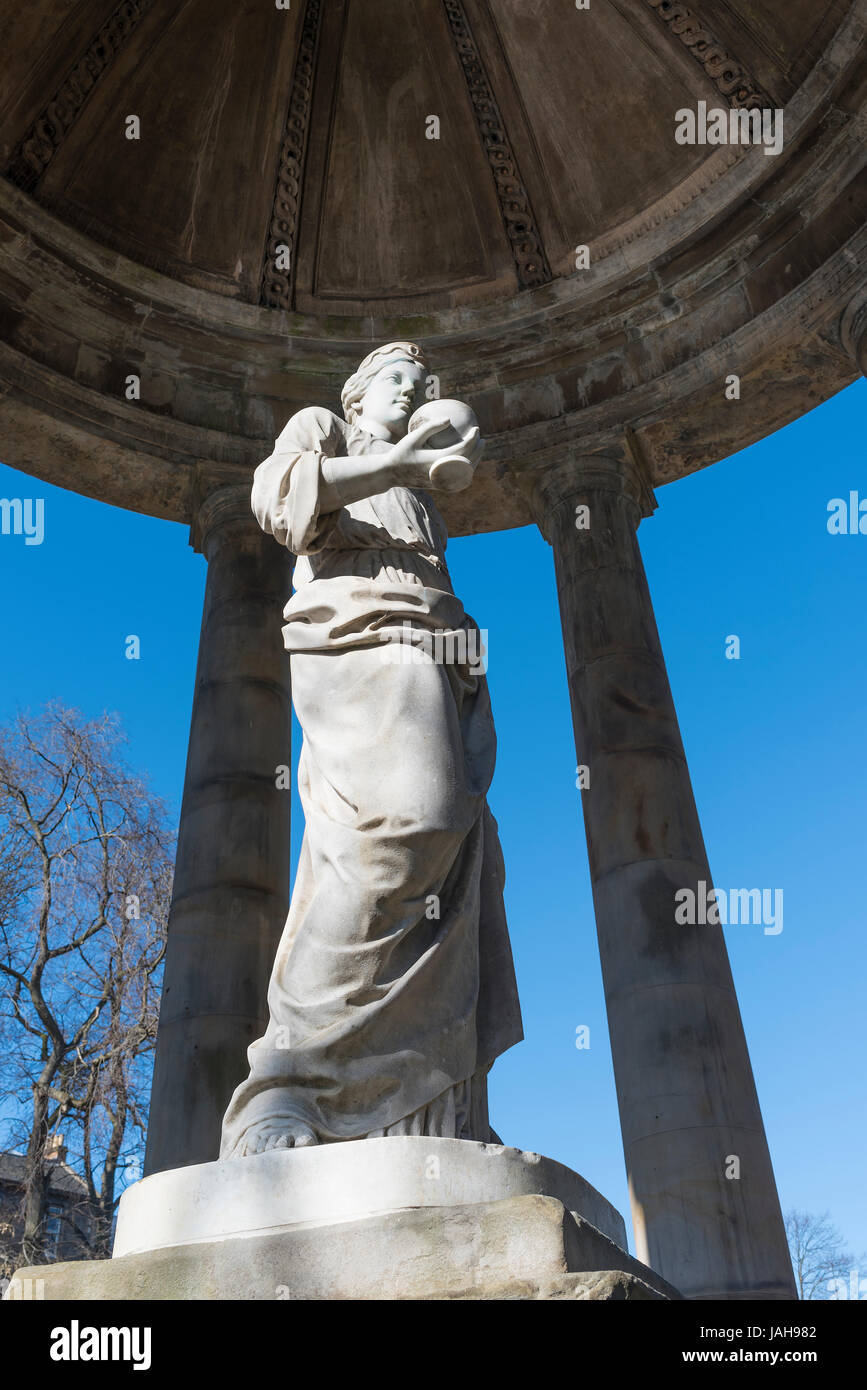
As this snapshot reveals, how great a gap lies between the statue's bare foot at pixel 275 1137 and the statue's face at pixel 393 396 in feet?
14.0

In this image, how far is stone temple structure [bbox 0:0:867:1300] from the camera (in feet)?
49.9

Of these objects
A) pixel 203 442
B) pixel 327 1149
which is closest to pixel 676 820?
pixel 203 442

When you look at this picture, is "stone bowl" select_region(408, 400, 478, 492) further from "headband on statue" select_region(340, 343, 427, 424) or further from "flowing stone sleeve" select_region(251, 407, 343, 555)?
"headband on statue" select_region(340, 343, 427, 424)

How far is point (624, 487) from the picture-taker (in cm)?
2002

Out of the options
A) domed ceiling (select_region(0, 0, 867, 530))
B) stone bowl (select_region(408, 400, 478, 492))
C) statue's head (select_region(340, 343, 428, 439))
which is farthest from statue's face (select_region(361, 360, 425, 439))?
domed ceiling (select_region(0, 0, 867, 530))

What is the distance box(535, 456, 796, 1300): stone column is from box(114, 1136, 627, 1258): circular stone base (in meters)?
9.03

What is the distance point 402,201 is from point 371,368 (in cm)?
1766

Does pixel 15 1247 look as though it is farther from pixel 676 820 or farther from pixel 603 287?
pixel 603 287

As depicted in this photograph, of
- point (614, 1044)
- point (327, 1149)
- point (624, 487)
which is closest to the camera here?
point (327, 1149)

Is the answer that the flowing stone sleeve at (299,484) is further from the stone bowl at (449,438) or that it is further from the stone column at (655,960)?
the stone column at (655,960)

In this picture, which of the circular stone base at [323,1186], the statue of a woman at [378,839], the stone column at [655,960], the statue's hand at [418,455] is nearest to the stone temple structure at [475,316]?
the stone column at [655,960]

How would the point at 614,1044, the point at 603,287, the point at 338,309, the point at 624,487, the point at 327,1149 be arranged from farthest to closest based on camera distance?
the point at 338,309 → the point at 603,287 → the point at 624,487 → the point at 614,1044 → the point at 327,1149
